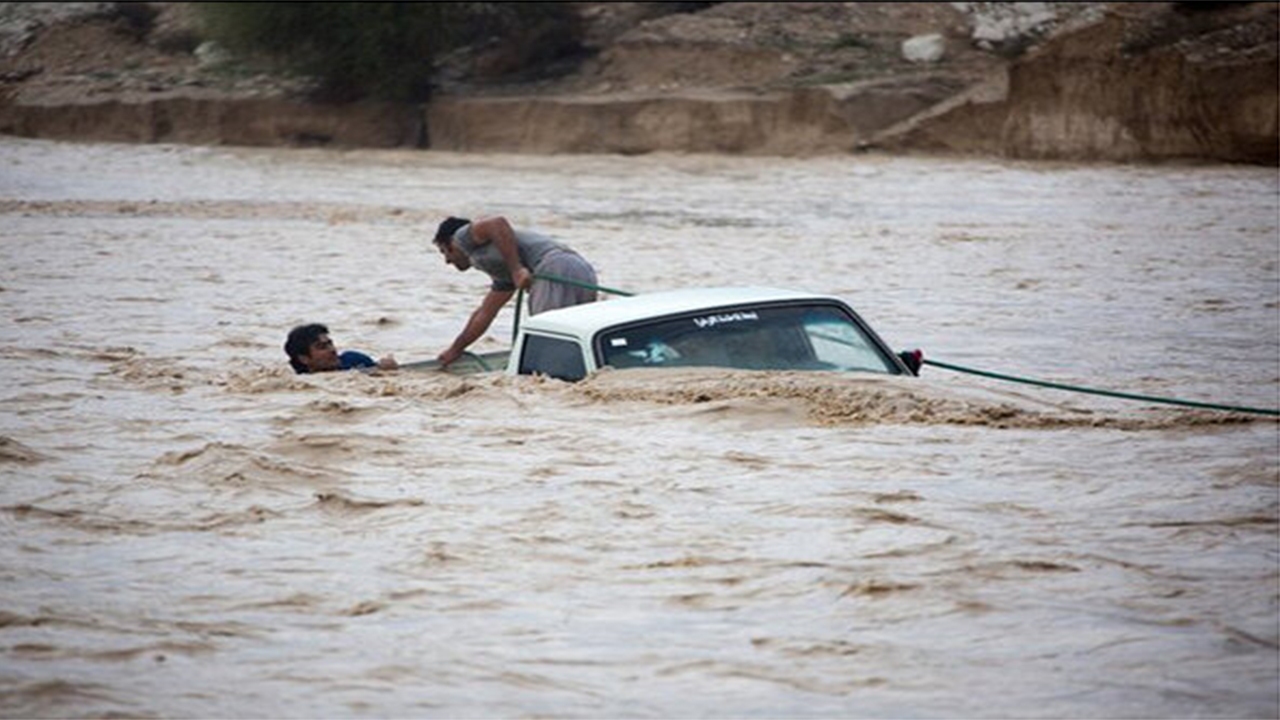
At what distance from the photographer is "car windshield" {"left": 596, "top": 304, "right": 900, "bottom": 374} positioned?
9578mm

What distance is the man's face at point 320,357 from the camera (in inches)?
482

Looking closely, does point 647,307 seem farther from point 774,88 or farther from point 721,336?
point 774,88

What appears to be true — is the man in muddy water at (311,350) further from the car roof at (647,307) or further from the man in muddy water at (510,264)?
the car roof at (647,307)

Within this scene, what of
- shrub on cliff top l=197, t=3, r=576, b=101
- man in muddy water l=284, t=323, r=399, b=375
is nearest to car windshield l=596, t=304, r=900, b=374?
man in muddy water l=284, t=323, r=399, b=375

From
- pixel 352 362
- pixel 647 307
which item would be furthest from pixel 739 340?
pixel 352 362

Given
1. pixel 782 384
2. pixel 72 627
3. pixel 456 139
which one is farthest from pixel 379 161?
pixel 72 627

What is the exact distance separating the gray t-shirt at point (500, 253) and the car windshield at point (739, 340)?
2.99 metres

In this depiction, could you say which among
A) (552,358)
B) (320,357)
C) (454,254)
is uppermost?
(454,254)

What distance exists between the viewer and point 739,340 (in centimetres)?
961

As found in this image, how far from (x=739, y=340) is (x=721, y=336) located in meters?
0.09

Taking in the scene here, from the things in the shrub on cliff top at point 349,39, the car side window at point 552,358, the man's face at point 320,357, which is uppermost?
the shrub on cliff top at point 349,39

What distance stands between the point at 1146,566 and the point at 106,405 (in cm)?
635

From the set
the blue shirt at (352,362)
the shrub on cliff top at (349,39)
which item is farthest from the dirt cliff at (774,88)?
the blue shirt at (352,362)

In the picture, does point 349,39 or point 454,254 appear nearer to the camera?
point 454,254
